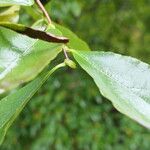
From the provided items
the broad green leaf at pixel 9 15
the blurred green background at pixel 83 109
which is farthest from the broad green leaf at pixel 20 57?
the blurred green background at pixel 83 109

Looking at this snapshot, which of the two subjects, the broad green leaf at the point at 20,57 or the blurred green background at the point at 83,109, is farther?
the blurred green background at the point at 83,109

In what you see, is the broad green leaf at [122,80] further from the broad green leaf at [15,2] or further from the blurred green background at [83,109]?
the blurred green background at [83,109]

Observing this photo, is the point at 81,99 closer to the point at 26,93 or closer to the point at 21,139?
the point at 21,139

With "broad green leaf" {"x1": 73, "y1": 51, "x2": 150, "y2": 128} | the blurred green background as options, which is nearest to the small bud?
"broad green leaf" {"x1": 73, "y1": 51, "x2": 150, "y2": 128}

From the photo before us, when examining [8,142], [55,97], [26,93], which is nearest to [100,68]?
[26,93]

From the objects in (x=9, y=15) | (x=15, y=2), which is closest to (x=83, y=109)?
(x=9, y=15)

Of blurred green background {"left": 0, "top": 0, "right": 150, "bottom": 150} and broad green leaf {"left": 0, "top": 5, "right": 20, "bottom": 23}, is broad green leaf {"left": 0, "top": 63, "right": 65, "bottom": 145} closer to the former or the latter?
broad green leaf {"left": 0, "top": 5, "right": 20, "bottom": 23}
